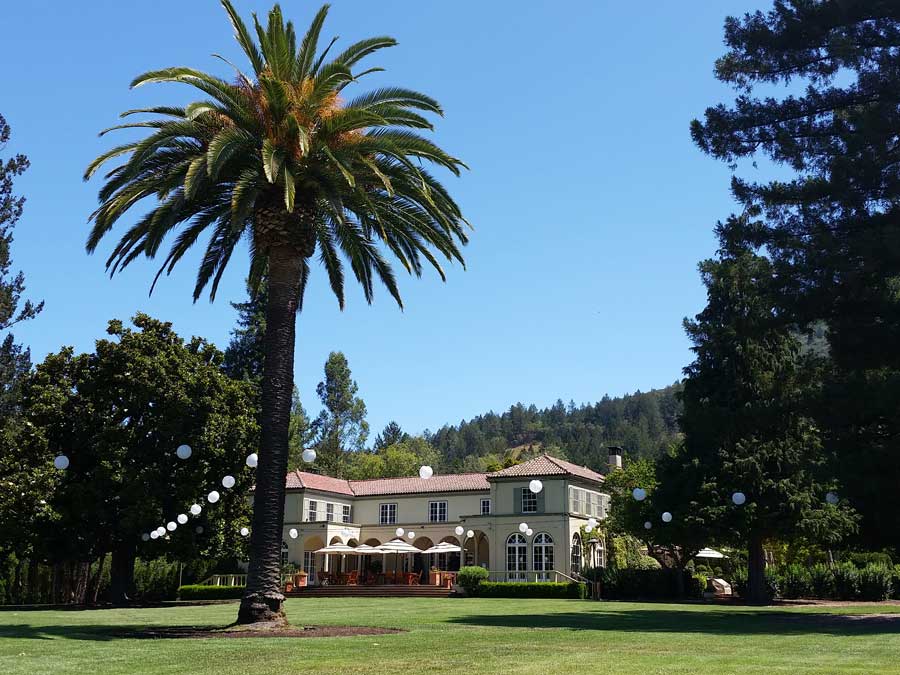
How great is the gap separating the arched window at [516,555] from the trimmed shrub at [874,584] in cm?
1780

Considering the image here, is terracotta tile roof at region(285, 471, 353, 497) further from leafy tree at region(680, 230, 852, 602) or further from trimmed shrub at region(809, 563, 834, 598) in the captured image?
trimmed shrub at region(809, 563, 834, 598)

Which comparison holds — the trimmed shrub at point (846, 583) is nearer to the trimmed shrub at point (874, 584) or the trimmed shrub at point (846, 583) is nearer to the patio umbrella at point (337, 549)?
the trimmed shrub at point (874, 584)

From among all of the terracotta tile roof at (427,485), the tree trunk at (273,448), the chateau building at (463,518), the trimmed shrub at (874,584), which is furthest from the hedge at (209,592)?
the trimmed shrub at (874,584)

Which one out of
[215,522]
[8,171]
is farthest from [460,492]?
[8,171]

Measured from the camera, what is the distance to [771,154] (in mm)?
23688

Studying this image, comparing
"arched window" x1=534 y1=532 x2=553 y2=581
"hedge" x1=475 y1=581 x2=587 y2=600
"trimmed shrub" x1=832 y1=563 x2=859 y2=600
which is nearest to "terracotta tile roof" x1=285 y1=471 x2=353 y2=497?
"arched window" x1=534 y1=532 x2=553 y2=581

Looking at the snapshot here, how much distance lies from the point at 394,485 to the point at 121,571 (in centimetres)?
2540

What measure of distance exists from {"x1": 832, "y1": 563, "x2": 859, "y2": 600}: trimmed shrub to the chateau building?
543 inches

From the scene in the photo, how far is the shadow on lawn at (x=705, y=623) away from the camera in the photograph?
18219 millimetres

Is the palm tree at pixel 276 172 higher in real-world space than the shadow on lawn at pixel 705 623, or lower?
higher

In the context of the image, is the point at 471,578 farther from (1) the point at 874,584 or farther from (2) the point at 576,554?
(1) the point at 874,584

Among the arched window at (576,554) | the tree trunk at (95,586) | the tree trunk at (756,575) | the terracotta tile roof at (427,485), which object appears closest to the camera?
the tree trunk at (756,575)

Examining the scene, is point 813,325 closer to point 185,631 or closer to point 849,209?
point 849,209

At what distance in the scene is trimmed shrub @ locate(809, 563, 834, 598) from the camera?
39906mm
